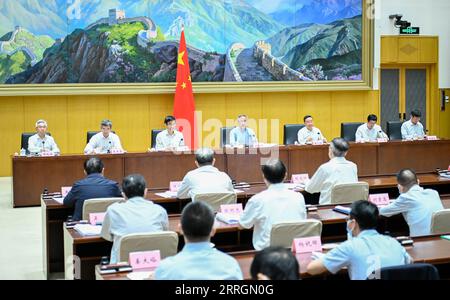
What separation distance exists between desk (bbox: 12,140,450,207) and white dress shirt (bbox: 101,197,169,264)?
435 centimetres

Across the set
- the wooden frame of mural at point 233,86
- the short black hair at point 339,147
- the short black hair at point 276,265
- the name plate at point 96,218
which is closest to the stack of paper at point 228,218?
the name plate at point 96,218

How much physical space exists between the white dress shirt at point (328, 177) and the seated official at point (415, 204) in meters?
1.26

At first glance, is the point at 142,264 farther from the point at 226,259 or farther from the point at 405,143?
the point at 405,143

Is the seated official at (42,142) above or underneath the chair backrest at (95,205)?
above

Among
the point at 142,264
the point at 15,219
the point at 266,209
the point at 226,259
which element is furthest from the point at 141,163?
the point at 226,259

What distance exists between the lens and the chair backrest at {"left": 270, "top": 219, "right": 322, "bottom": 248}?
13.4ft

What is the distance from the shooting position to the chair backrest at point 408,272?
2982 mm

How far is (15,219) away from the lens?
26.0 feet

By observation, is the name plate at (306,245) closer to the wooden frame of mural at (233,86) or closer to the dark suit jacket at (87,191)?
the dark suit jacket at (87,191)

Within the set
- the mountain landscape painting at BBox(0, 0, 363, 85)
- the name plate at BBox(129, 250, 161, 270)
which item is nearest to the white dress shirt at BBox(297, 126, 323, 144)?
the mountain landscape painting at BBox(0, 0, 363, 85)

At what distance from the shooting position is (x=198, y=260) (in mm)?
2828

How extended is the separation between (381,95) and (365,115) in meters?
0.54

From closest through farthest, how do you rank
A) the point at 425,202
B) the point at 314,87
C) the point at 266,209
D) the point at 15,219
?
the point at 266,209 → the point at 425,202 → the point at 15,219 → the point at 314,87
